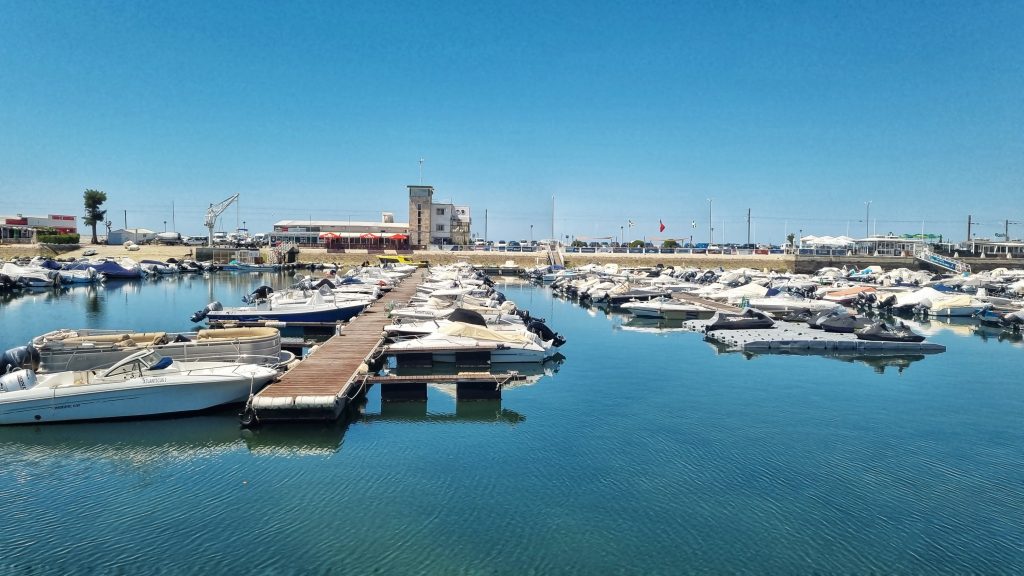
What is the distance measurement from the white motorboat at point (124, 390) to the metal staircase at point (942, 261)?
93.2m

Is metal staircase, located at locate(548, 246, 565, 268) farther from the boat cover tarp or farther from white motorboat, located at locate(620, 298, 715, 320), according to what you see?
the boat cover tarp

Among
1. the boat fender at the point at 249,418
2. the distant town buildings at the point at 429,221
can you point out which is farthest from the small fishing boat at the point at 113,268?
the boat fender at the point at 249,418

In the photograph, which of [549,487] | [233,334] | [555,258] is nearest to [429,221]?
[555,258]

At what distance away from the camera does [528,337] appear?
94.5 ft

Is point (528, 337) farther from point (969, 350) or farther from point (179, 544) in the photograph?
point (969, 350)

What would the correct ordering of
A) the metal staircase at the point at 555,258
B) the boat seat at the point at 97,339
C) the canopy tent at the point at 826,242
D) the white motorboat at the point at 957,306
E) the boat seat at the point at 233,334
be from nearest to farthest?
the boat seat at the point at 97,339, the boat seat at the point at 233,334, the white motorboat at the point at 957,306, the metal staircase at the point at 555,258, the canopy tent at the point at 826,242

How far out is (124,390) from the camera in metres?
17.8

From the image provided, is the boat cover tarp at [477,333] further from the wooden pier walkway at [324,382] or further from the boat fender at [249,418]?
the boat fender at [249,418]

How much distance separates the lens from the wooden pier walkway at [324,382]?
1772cm

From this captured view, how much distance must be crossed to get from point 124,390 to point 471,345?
493 inches

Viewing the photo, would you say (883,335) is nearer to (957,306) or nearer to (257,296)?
(957,306)

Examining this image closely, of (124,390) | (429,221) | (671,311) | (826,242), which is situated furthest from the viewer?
(429,221)

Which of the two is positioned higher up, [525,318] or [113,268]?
[113,268]

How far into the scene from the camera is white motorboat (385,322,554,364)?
87.0ft
